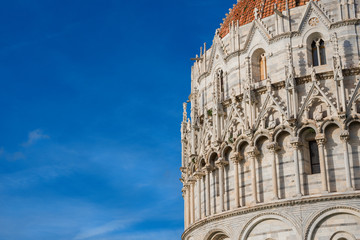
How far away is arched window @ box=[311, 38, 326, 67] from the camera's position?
91.5 ft

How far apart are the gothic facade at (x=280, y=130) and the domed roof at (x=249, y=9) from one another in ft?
0.25

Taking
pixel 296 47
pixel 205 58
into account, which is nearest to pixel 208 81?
pixel 205 58

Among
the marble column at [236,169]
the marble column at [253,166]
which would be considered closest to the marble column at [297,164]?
the marble column at [253,166]

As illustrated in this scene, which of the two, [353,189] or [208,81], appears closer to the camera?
[353,189]

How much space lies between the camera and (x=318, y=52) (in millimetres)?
28000

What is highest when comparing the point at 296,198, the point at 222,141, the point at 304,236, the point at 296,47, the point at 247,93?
the point at 296,47

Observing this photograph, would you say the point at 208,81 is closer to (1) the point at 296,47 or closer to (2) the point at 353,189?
(1) the point at 296,47

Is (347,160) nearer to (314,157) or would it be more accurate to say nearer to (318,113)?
(314,157)

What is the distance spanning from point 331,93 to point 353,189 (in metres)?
4.50

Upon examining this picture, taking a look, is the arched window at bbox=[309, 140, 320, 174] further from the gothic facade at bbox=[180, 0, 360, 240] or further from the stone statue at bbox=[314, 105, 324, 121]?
the stone statue at bbox=[314, 105, 324, 121]

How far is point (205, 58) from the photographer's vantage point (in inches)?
1287

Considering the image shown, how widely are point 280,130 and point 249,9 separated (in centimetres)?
785

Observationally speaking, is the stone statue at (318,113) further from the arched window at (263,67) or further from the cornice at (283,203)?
the arched window at (263,67)

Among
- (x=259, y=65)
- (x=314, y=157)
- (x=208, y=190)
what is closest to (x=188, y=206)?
(x=208, y=190)
